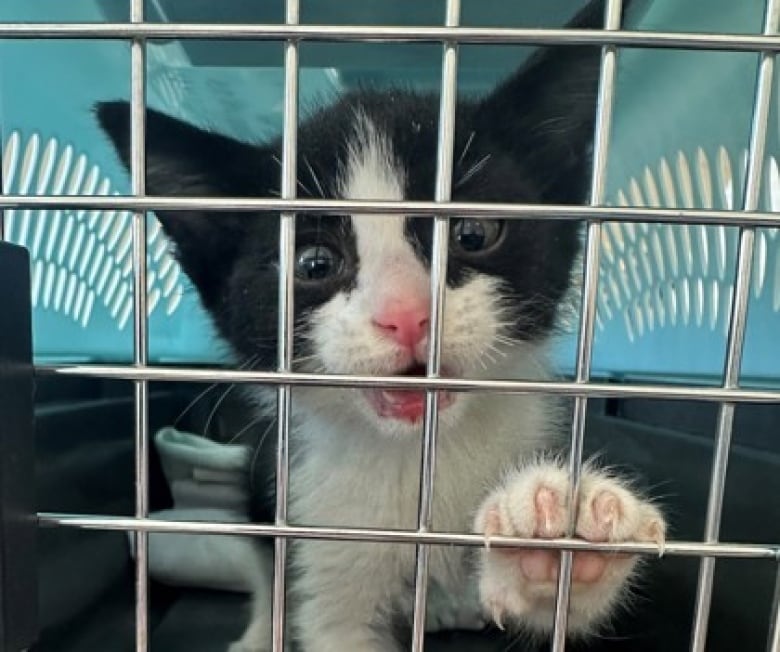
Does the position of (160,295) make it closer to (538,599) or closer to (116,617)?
(116,617)

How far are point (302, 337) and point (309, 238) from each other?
9 centimetres

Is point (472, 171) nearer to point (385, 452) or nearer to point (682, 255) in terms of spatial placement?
point (385, 452)

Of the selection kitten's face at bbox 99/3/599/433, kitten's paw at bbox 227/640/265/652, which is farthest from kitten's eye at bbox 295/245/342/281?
kitten's paw at bbox 227/640/265/652

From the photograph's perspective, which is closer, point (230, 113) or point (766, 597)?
point (766, 597)

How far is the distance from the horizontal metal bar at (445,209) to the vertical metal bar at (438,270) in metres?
0.02

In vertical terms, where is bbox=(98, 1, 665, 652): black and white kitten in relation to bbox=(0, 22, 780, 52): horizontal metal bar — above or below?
below

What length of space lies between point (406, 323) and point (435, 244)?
0.19 metres

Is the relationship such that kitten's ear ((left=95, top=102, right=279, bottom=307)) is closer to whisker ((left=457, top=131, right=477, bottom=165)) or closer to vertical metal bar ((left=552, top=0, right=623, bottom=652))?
whisker ((left=457, top=131, right=477, bottom=165))

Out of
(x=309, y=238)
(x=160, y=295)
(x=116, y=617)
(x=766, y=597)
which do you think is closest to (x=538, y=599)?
(x=766, y=597)

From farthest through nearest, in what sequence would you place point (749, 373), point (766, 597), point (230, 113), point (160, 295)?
point (160, 295)
point (230, 113)
point (749, 373)
point (766, 597)

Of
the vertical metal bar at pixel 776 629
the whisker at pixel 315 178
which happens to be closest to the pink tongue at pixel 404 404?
the whisker at pixel 315 178

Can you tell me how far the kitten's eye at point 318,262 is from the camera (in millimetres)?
830

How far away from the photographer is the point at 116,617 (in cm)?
98

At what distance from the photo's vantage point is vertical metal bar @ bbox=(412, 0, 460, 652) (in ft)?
1.68
